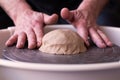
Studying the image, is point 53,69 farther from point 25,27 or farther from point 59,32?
point 25,27

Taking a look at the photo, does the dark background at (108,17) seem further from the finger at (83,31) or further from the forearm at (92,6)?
the finger at (83,31)

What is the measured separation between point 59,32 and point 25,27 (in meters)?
0.18

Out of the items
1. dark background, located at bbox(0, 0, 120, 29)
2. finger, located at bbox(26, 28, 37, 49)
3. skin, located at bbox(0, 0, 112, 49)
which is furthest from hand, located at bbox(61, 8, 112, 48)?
dark background, located at bbox(0, 0, 120, 29)

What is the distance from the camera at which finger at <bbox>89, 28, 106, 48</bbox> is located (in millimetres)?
746

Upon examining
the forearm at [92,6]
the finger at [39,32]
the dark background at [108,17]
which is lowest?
the dark background at [108,17]

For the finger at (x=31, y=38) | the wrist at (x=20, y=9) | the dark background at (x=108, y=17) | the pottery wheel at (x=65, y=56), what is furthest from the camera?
the dark background at (x=108, y=17)

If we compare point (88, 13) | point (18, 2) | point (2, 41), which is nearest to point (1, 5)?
point (18, 2)

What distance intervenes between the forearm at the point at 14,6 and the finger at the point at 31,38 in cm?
14

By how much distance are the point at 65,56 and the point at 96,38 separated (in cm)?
18

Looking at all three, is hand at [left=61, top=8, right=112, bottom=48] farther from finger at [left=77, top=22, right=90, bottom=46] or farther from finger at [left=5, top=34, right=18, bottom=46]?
finger at [left=5, top=34, right=18, bottom=46]

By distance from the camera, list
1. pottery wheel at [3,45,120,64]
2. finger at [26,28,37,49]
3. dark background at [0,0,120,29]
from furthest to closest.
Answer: dark background at [0,0,120,29] < finger at [26,28,37,49] < pottery wheel at [3,45,120,64]

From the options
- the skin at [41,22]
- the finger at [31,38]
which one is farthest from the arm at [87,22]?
the finger at [31,38]

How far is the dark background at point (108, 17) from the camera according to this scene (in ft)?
3.78

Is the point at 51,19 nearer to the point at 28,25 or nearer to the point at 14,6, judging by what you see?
the point at 28,25
